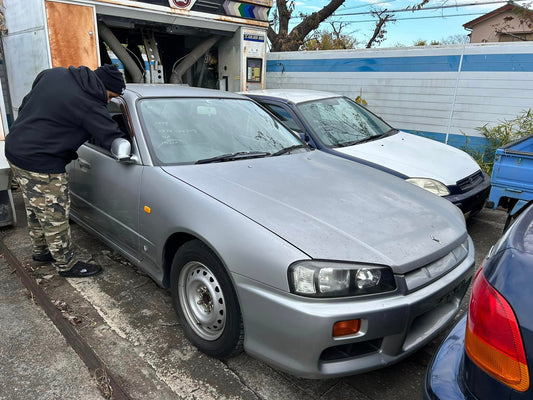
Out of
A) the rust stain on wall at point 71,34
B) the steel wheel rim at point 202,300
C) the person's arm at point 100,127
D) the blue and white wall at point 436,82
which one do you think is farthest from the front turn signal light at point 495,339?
the blue and white wall at point 436,82

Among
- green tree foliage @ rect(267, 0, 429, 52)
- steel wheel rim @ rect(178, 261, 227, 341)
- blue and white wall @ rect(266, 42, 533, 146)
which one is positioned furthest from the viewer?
green tree foliage @ rect(267, 0, 429, 52)

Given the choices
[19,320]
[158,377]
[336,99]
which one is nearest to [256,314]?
[158,377]

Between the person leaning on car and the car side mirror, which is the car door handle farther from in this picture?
A: the car side mirror

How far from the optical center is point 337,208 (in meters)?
2.28

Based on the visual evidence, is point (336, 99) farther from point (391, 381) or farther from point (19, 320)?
point (19, 320)

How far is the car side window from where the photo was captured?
4625 millimetres

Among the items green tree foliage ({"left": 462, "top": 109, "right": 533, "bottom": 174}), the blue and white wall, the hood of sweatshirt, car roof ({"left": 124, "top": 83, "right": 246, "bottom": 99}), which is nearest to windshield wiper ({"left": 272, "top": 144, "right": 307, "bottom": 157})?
car roof ({"left": 124, "top": 83, "right": 246, "bottom": 99})

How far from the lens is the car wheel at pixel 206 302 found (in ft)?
6.91

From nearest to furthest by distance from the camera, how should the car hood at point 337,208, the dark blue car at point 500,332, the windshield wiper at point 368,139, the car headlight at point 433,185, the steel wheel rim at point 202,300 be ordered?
the dark blue car at point 500,332
the car hood at point 337,208
the steel wheel rim at point 202,300
the car headlight at point 433,185
the windshield wiper at point 368,139

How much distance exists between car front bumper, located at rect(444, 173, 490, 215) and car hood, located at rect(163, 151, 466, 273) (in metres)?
1.28

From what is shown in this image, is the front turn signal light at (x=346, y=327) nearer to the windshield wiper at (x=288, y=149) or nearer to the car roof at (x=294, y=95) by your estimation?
the windshield wiper at (x=288, y=149)

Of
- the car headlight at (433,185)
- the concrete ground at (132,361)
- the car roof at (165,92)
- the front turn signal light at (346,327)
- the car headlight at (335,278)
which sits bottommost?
the concrete ground at (132,361)

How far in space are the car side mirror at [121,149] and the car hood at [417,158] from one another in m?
2.40

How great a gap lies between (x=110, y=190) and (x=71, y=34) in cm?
346
